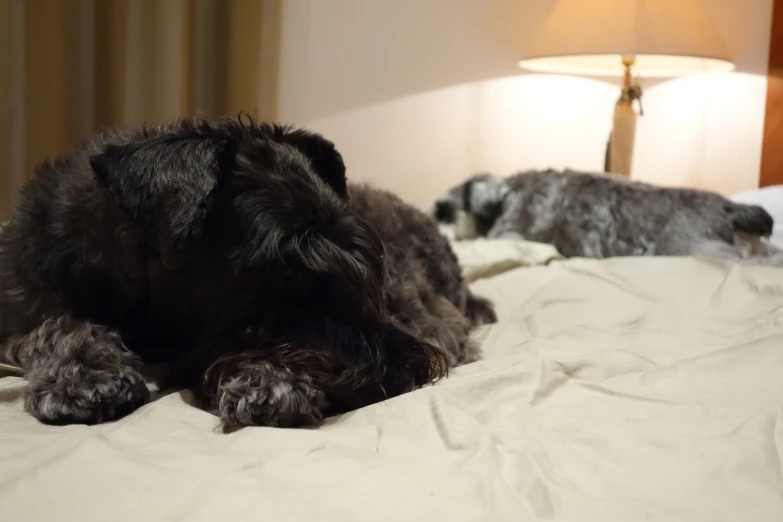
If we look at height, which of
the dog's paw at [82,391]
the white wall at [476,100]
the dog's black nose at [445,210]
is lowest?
the dog's paw at [82,391]

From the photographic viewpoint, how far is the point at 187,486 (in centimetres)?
108

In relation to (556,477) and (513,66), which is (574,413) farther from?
(513,66)

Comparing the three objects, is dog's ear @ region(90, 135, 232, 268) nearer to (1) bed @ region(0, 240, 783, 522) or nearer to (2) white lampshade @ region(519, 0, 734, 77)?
(1) bed @ region(0, 240, 783, 522)

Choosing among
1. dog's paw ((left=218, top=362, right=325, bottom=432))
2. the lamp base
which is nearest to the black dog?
dog's paw ((left=218, top=362, right=325, bottom=432))

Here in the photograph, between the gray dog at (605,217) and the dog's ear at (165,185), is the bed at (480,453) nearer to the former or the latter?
the dog's ear at (165,185)

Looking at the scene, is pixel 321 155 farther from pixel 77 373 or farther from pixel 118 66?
pixel 118 66

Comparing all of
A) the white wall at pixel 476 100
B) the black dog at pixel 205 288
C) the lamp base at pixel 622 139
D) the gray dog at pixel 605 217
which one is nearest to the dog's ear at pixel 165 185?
the black dog at pixel 205 288

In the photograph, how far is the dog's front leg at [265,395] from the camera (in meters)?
1.38

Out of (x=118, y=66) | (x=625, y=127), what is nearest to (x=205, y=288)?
(x=118, y=66)

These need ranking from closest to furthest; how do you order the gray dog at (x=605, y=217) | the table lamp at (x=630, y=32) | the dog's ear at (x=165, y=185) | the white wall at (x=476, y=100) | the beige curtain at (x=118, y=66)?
the dog's ear at (x=165, y=185) → the beige curtain at (x=118, y=66) → the gray dog at (x=605, y=217) → the table lamp at (x=630, y=32) → the white wall at (x=476, y=100)

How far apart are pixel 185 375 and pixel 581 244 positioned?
87.8 inches

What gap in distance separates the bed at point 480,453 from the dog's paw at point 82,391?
0.04 metres

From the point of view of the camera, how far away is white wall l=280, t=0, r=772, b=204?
13.0ft

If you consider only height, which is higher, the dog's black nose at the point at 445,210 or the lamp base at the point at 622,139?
the lamp base at the point at 622,139
